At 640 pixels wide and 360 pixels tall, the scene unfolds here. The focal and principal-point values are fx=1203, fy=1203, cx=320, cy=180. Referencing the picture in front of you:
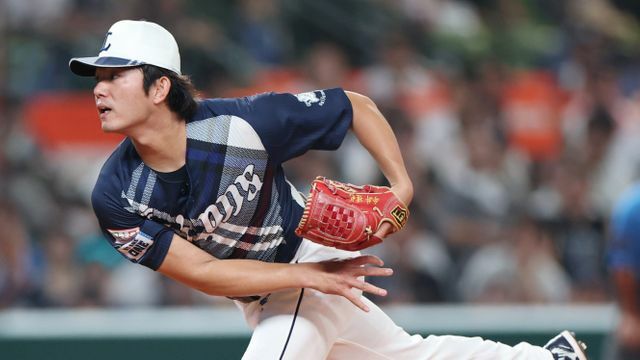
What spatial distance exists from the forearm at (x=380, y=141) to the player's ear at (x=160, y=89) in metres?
0.71

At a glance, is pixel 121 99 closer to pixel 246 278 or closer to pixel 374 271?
pixel 246 278

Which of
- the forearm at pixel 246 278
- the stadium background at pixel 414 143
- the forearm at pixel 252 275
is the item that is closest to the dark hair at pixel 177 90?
the forearm at pixel 252 275

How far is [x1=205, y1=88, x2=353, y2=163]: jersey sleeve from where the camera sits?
436cm

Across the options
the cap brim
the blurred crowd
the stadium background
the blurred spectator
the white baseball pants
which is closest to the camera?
the cap brim

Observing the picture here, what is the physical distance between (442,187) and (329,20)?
2897 millimetres

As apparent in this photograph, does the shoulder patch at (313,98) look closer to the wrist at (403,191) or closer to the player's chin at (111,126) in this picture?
the wrist at (403,191)

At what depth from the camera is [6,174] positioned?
8.53 metres

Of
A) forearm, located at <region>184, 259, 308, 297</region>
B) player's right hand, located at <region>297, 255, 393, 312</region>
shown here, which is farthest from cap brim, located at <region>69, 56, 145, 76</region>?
player's right hand, located at <region>297, 255, 393, 312</region>

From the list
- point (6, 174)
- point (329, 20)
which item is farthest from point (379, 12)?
point (6, 174)

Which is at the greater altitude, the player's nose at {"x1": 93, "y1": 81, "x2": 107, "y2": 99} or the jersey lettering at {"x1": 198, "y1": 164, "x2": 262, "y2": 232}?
the player's nose at {"x1": 93, "y1": 81, "x2": 107, "y2": 99}

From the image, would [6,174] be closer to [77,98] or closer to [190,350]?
[77,98]

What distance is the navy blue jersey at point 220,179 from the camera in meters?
4.26

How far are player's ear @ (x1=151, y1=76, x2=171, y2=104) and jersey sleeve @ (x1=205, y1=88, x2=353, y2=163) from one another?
11.1 inches

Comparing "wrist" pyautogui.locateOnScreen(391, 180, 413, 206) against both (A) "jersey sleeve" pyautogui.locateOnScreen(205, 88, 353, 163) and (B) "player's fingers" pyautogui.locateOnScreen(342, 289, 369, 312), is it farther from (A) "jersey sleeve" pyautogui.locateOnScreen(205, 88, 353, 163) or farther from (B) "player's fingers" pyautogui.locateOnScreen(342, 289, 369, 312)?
(B) "player's fingers" pyautogui.locateOnScreen(342, 289, 369, 312)
